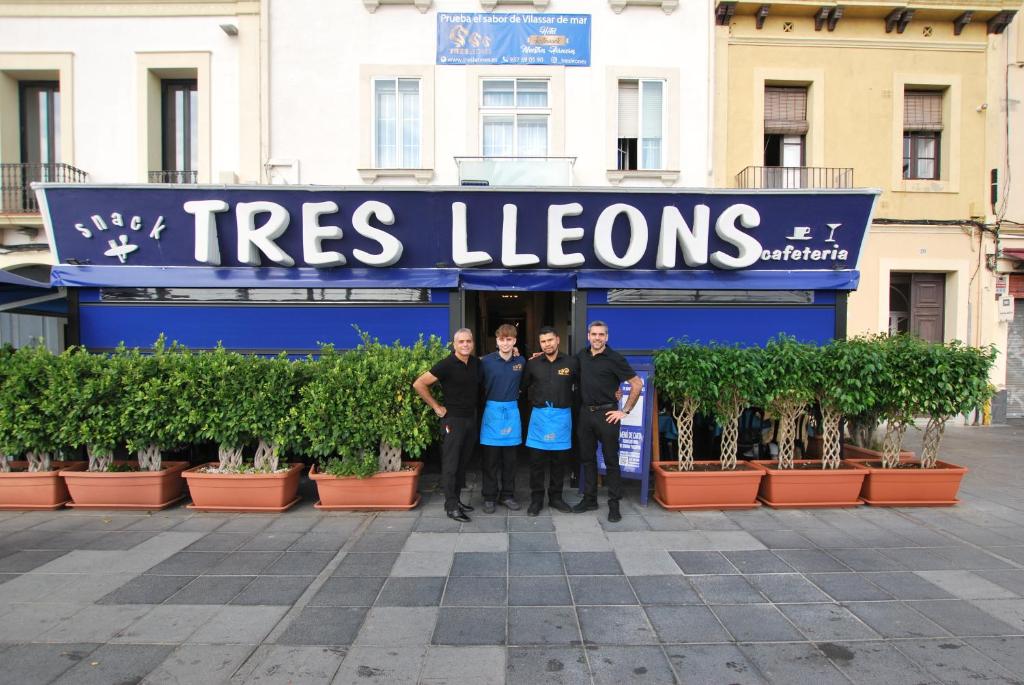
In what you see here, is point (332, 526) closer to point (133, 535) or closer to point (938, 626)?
point (133, 535)

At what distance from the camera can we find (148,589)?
12.3 feet

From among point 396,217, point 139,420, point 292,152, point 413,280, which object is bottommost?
point 139,420

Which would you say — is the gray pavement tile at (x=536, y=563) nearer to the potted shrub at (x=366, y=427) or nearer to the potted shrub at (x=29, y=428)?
the potted shrub at (x=366, y=427)

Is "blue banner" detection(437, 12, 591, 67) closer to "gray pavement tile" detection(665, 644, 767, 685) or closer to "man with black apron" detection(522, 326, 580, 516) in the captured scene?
"man with black apron" detection(522, 326, 580, 516)

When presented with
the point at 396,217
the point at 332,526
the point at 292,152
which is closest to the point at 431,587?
the point at 332,526

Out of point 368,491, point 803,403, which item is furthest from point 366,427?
point 803,403

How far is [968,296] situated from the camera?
413 inches

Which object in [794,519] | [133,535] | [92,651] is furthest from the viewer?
[794,519]

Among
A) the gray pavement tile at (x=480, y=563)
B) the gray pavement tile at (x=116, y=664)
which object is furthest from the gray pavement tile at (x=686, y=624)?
the gray pavement tile at (x=116, y=664)

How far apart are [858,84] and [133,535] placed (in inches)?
511

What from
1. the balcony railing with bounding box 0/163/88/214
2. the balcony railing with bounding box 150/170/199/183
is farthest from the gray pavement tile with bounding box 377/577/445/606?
the balcony railing with bounding box 0/163/88/214

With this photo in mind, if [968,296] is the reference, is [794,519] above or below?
below

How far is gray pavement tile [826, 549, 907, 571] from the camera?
4.12 m

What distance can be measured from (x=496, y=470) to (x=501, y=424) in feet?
1.75
